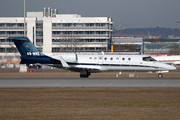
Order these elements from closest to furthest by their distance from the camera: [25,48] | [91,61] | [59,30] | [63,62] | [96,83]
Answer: [96,83] < [63,62] < [91,61] < [25,48] < [59,30]

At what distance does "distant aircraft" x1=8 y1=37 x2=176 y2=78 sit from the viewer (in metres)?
36.8

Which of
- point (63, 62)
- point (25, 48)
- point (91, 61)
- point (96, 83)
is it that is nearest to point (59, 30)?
point (25, 48)

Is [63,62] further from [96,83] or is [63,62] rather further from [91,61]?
[96,83]

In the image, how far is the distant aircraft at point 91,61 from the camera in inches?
1449

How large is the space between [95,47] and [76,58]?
88.7m

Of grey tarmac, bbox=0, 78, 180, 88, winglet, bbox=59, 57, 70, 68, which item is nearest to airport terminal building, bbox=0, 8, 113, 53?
winglet, bbox=59, 57, 70, 68

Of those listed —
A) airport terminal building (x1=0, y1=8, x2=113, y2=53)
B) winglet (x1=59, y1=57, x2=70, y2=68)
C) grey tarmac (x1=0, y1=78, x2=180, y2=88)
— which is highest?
airport terminal building (x1=0, y1=8, x2=113, y2=53)

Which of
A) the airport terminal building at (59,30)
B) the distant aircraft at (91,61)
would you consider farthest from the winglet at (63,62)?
the airport terminal building at (59,30)

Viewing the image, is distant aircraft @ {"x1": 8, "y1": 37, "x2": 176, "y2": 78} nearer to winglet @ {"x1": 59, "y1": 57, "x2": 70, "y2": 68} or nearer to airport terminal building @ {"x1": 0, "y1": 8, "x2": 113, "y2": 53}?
winglet @ {"x1": 59, "y1": 57, "x2": 70, "y2": 68}

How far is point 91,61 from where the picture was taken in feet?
123

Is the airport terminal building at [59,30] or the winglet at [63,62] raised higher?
the airport terminal building at [59,30]

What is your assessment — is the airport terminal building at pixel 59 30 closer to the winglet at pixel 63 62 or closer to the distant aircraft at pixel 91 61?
the distant aircraft at pixel 91 61

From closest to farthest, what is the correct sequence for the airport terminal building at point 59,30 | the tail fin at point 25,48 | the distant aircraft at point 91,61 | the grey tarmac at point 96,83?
the grey tarmac at point 96,83
the distant aircraft at point 91,61
the tail fin at point 25,48
the airport terminal building at point 59,30
